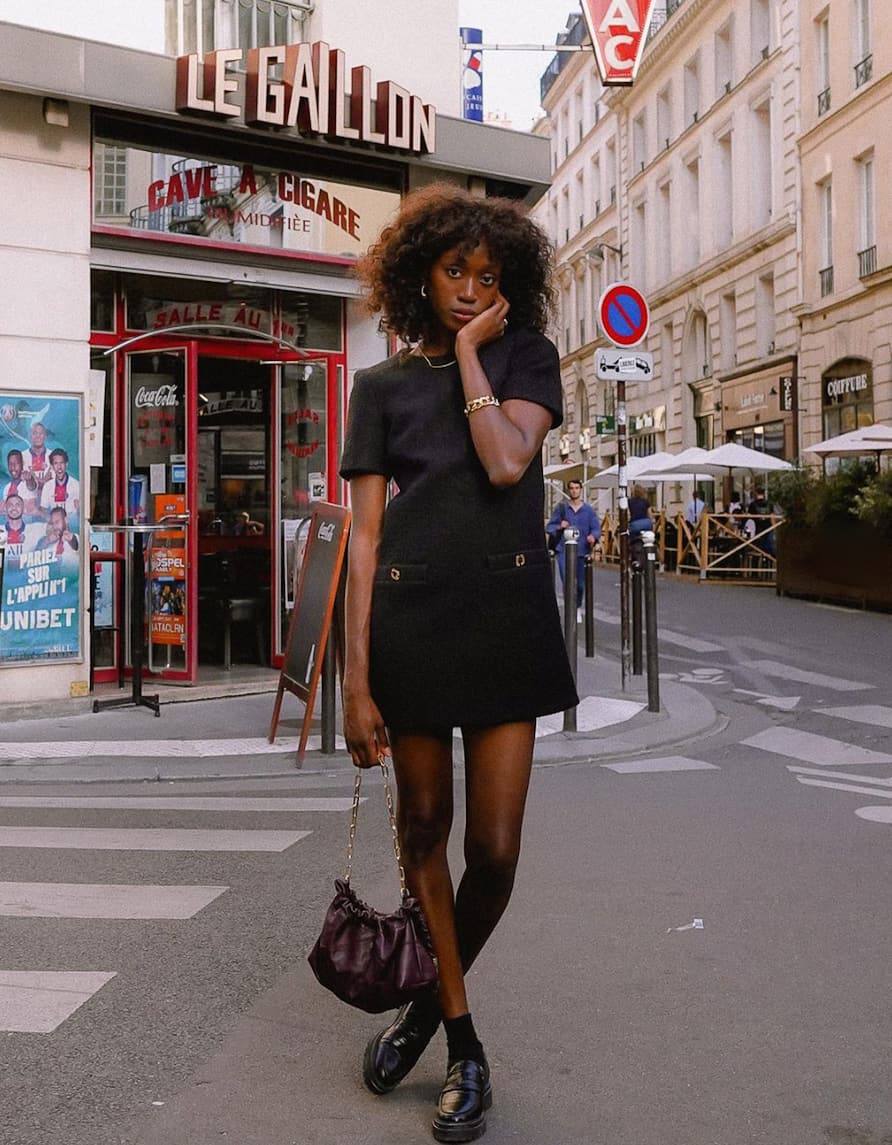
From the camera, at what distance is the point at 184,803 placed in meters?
6.63

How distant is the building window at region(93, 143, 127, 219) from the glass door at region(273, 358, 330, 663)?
6.18ft

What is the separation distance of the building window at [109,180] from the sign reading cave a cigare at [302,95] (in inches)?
24.1

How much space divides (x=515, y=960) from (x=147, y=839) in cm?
218

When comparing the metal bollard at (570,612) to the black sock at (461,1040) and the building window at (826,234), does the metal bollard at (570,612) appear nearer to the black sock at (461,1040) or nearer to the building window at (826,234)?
the black sock at (461,1040)

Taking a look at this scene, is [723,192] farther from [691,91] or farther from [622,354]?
[622,354]

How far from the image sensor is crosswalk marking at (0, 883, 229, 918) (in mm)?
4527

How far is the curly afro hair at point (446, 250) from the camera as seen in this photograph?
9.87 ft

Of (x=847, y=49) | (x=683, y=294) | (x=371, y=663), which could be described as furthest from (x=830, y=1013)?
(x=683, y=294)

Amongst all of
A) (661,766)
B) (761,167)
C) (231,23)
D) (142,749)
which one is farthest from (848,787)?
(761,167)

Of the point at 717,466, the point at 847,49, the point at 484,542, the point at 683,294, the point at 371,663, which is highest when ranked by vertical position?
the point at 847,49

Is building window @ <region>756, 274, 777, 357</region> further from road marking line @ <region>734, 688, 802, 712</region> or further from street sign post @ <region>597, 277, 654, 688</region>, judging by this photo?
road marking line @ <region>734, 688, 802, 712</region>

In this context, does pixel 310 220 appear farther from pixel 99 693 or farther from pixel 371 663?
pixel 371 663

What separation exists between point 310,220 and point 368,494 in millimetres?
8715

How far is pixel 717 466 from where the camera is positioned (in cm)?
2669
